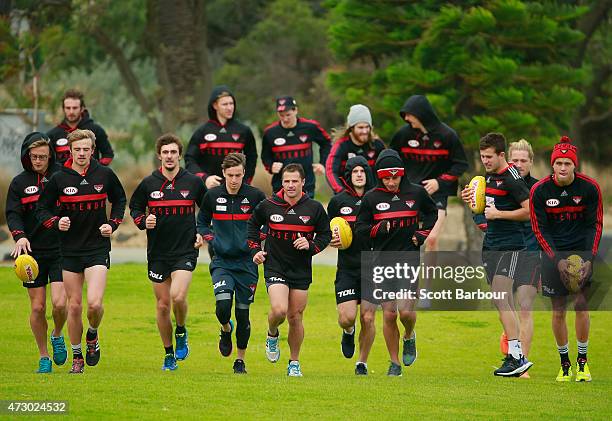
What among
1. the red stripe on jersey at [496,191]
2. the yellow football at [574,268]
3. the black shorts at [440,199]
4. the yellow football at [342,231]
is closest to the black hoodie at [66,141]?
the yellow football at [342,231]

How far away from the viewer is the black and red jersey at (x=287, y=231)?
48.9 feet

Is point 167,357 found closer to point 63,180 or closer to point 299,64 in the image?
point 63,180

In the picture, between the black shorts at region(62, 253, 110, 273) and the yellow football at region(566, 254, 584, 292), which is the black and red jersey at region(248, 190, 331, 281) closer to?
the black shorts at region(62, 253, 110, 273)

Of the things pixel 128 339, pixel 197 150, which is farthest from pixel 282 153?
pixel 128 339

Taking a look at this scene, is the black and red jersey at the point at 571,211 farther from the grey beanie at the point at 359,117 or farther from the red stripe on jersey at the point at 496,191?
the grey beanie at the point at 359,117

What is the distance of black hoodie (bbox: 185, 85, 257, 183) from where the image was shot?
18.7 metres

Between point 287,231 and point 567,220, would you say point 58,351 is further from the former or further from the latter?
point 567,220

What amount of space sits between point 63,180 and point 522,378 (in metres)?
5.14

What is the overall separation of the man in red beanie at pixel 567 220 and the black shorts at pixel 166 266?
3653 mm

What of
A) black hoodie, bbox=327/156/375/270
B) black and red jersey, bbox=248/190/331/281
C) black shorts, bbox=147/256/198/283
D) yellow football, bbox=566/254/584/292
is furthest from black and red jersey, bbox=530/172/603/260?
black shorts, bbox=147/256/198/283

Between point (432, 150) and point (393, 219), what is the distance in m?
3.74

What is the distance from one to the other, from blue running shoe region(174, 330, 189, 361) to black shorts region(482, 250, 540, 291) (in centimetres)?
345

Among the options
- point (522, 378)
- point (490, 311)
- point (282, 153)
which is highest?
point (282, 153)

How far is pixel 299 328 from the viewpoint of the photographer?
49.5 feet
